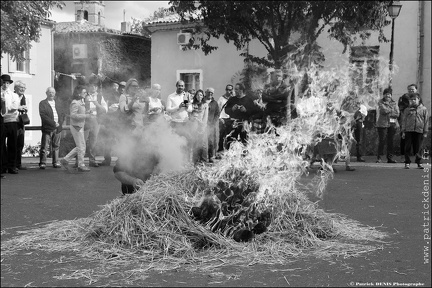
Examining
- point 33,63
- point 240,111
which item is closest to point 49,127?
point 240,111

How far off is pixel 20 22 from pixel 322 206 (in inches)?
323

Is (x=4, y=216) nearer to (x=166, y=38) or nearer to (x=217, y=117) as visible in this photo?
(x=217, y=117)

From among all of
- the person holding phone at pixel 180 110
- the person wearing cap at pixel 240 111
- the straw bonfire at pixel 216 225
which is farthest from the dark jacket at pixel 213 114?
the straw bonfire at pixel 216 225

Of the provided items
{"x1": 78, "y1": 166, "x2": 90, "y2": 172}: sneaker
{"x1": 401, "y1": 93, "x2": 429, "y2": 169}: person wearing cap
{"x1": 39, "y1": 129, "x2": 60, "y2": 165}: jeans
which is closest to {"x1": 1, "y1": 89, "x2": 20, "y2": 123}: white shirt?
{"x1": 39, "y1": 129, "x2": 60, "y2": 165}: jeans

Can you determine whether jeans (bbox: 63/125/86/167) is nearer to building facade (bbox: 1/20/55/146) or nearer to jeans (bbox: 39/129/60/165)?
jeans (bbox: 39/129/60/165)

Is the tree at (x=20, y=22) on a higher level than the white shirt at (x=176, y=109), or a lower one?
higher

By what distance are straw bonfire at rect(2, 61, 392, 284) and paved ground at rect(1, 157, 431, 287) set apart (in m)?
0.27

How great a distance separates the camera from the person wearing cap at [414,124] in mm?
12508

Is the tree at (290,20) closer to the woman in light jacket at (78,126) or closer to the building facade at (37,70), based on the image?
the woman in light jacket at (78,126)

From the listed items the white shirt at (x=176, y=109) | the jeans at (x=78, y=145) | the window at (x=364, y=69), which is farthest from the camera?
the window at (x=364, y=69)

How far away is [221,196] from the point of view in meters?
5.48

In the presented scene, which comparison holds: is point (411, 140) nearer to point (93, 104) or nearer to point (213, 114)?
point (213, 114)

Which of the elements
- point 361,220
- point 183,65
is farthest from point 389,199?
point 183,65

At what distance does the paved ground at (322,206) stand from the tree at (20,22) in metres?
2.84
